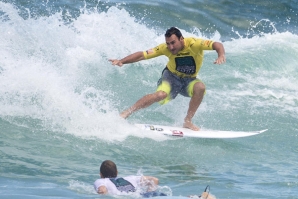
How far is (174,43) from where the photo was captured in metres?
9.05

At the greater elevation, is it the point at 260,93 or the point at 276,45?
the point at 276,45

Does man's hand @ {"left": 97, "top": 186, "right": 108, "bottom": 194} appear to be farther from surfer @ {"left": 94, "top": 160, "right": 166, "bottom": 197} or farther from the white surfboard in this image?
the white surfboard

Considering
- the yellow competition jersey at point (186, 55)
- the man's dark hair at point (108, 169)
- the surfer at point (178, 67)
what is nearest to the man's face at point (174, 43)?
the surfer at point (178, 67)

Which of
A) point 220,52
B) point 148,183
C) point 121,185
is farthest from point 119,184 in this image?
point 220,52

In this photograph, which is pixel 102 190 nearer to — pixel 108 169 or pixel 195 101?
pixel 108 169

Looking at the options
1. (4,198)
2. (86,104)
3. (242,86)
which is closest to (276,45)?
(242,86)

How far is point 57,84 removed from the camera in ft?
32.9

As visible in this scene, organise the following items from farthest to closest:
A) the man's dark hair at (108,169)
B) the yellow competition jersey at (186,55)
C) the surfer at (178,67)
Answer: the yellow competition jersey at (186,55) → the surfer at (178,67) → the man's dark hair at (108,169)

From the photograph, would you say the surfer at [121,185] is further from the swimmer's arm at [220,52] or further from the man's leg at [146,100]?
the man's leg at [146,100]

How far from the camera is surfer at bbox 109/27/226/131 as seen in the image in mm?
9133

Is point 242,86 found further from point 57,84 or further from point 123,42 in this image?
point 57,84

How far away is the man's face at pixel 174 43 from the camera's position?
9008 millimetres

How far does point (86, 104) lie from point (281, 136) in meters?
3.15

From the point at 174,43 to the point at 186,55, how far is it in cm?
38
